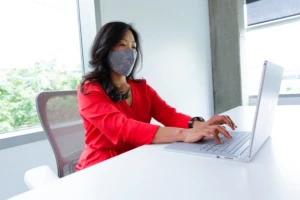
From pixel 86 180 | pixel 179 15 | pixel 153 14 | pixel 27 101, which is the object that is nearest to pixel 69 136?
pixel 86 180

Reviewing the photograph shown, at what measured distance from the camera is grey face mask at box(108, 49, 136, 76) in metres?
1.16

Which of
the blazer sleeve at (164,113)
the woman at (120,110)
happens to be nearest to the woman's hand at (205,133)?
the woman at (120,110)

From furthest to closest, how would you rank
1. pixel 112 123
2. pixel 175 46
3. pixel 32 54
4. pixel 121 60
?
pixel 175 46, pixel 32 54, pixel 121 60, pixel 112 123

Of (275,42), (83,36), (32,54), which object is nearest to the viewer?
(32,54)

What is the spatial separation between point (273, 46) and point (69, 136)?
2808mm

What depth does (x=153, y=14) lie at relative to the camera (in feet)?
7.55

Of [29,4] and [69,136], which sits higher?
[29,4]

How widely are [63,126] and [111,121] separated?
29 centimetres

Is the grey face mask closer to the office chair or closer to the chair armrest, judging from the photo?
the office chair

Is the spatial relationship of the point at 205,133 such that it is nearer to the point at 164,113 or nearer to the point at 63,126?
the point at 164,113

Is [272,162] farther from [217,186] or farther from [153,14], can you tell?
[153,14]

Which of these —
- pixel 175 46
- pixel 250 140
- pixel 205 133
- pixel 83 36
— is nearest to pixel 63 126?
pixel 205 133

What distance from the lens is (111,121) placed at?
90cm

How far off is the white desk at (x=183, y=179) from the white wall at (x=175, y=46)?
1492 mm
